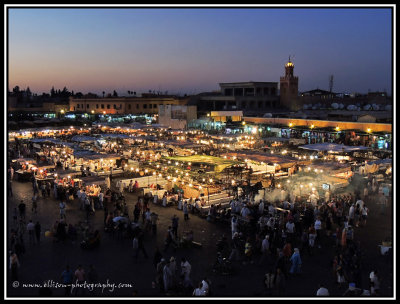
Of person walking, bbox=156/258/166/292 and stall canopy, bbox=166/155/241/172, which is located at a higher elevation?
stall canopy, bbox=166/155/241/172

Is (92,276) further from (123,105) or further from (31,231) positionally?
(123,105)

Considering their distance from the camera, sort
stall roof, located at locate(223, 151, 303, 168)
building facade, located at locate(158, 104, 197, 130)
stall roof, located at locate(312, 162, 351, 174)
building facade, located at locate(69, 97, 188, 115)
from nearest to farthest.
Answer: stall roof, located at locate(312, 162, 351, 174) → stall roof, located at locate(223, 151, 303, 168) → building facade, located at locate(158, 104, 197, 130) → building facade, located at locate(69, 97, 188, 115)

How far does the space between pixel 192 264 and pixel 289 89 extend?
157 ft

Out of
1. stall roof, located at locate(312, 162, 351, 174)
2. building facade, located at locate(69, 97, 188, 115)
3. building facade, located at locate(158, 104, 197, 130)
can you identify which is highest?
building facade, located at locate(69, 97, 188, 115)

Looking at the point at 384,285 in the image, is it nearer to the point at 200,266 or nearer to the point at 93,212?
the point at 200,266

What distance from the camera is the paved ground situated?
25.8 feet

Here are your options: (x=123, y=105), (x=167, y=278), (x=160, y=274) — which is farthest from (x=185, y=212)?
(x=123, y=105)

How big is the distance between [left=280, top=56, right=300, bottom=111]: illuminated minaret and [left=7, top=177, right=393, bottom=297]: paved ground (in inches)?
1700

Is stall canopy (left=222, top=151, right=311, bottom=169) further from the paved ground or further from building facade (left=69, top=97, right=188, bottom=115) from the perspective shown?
building facade (left=69, top=97, right=188, bottom=115)

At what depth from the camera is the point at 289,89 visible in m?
53.9

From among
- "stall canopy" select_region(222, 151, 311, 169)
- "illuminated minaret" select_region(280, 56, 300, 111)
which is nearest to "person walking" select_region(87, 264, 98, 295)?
"stall canopy" select_region(222, 151, 311, 169)

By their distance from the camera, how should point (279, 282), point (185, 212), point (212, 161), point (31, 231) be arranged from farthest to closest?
1. point (212, 161)
2. point (185, 212)
3. point (31, 231)
4. point (279, 282)

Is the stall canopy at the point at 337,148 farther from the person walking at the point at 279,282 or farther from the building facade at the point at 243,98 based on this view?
the building facade at the point at 243,98

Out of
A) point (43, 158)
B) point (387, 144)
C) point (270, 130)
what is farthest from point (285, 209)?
point (270, 130)
